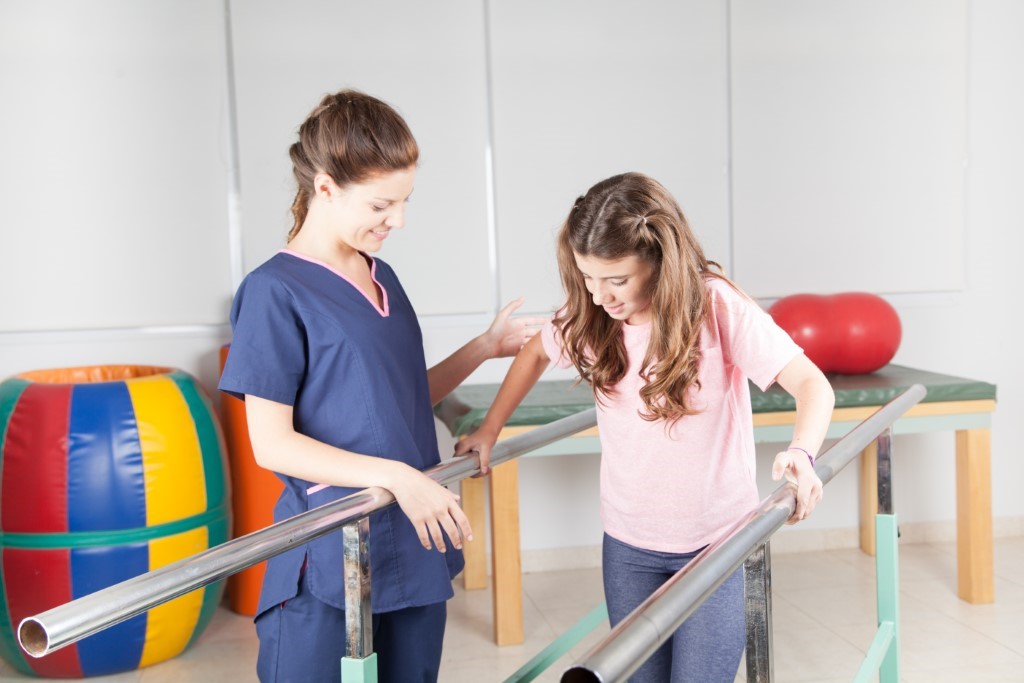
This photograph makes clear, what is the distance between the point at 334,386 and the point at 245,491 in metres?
2.10

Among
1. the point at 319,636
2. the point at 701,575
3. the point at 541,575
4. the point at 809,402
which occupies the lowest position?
the point at 541,575

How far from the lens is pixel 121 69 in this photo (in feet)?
11.2

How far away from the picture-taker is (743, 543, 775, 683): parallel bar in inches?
53.0

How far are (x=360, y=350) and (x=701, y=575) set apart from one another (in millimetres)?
563

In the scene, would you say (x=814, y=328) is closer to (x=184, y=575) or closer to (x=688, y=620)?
(x=688, y=620)

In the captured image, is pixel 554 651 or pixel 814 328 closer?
pixel 554 651

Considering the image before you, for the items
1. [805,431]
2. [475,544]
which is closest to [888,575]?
[805,431]

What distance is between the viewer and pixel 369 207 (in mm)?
1423

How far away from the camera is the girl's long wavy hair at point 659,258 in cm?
151

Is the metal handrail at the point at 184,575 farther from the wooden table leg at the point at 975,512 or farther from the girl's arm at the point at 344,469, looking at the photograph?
the wooden table leg at the point at 975,512

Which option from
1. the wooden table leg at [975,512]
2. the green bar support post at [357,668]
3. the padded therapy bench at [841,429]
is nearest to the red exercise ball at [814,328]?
the padded therapy bench at [841,429]

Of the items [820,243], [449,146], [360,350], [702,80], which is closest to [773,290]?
[820,243]

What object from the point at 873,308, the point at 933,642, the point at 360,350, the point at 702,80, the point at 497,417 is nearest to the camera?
the point at 360,350

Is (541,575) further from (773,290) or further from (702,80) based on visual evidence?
(702,80)
